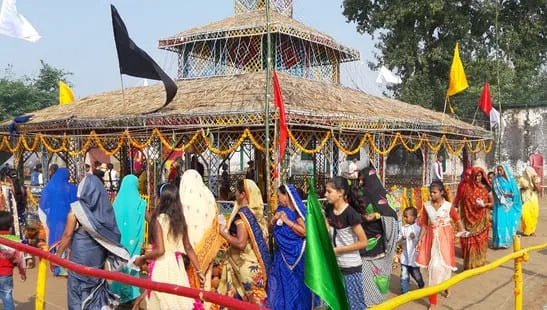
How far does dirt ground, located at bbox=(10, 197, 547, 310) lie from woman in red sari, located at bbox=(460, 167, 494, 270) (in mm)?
319

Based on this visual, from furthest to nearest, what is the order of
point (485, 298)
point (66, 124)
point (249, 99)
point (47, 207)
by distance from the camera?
point (66, 124)
point (249, 99)
point (47, 207)
point (485, 298)

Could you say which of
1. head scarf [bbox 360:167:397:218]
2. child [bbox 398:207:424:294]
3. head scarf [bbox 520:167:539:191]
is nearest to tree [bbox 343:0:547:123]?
head scarf [bbox 520:167:539:191]

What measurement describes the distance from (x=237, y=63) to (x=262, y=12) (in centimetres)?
222

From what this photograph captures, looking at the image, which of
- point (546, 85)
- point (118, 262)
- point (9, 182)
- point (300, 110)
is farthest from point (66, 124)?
point (546, 85)

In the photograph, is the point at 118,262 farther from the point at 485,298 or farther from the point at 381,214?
the point at 485,298

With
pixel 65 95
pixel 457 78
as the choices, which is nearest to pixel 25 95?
pixel 65 95

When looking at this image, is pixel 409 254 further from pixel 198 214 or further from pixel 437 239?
pixel 198 214

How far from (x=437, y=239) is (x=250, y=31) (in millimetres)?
8516

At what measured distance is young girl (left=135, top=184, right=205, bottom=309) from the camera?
425 cm

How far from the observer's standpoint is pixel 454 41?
21891 millimetres

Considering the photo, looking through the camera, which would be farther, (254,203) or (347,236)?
(254,203)

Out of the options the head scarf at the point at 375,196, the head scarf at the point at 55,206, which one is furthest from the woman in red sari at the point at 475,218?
the head scarf at the point at 55,206

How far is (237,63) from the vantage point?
13461 millimetres

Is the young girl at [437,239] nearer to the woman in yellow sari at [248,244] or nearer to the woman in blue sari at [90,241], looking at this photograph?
the woman in yellow sari at [248,244]
